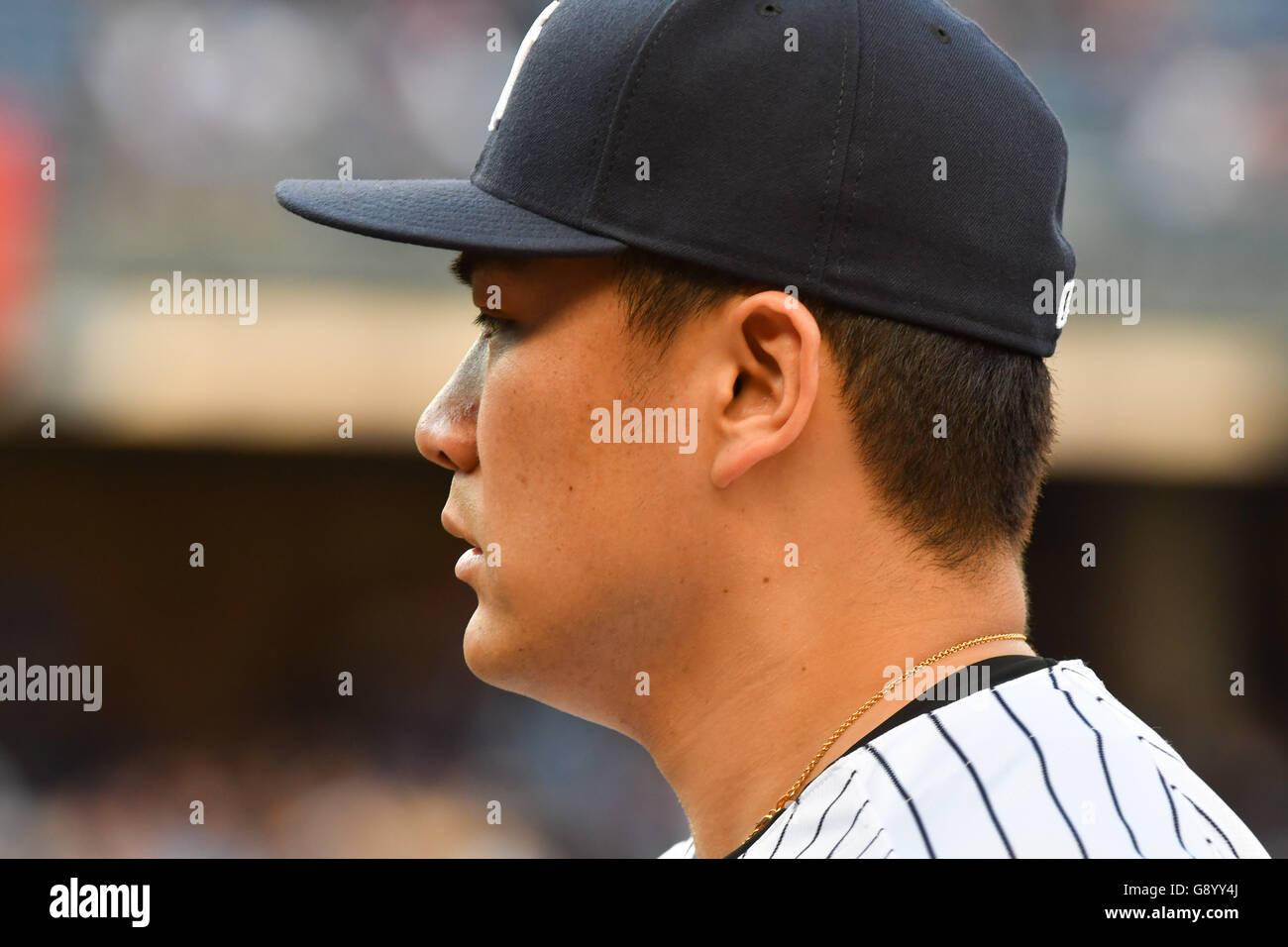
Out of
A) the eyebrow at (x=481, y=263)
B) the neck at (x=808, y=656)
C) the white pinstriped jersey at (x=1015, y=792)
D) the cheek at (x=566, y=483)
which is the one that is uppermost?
the eyebrow at (x=481, y=263)

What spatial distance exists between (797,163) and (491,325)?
0.40m

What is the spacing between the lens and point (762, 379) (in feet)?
4.65

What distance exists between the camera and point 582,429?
4.78 ft

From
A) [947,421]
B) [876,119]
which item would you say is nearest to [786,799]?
[947,421]

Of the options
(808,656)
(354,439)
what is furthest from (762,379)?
(354,439)

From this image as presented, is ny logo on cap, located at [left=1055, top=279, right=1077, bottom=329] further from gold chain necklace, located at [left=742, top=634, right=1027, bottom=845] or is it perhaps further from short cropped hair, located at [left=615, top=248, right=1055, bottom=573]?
gold chain necklace, located at [left=742, top=634, right=1027, bottom=845]

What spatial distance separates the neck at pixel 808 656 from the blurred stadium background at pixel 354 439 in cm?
537

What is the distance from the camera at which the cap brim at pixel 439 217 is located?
A: 1418 millimetres

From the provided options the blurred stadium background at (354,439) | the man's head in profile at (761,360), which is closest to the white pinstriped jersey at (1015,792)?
the man's head in profile at (761,360)

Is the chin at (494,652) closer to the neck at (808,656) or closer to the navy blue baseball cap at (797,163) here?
the neck at (808,656)

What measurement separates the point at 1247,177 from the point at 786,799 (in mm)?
6982

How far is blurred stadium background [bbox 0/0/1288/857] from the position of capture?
6844mm

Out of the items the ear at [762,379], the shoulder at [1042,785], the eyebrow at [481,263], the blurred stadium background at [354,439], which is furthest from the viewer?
the blurred stadium background at [354,439]
